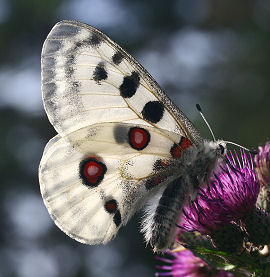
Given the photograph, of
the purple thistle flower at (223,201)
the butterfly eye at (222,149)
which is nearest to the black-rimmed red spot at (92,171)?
the purple thistle flower at (223,201)

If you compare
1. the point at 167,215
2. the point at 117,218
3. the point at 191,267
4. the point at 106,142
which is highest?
the point at 106,142

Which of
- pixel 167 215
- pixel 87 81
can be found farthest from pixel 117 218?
pixel 87 81

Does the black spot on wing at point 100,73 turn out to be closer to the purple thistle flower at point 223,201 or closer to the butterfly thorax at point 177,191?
the butterfly thorax at point 177,191

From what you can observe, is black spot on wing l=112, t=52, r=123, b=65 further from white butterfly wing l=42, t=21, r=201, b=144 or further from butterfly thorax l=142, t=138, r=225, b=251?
butterfly thorax l=142, t=138, r=225, b=251

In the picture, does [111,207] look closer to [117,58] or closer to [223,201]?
[223,201]

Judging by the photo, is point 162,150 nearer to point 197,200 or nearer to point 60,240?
point 197,200

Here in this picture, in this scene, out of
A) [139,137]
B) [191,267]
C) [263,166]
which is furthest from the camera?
[191,267]

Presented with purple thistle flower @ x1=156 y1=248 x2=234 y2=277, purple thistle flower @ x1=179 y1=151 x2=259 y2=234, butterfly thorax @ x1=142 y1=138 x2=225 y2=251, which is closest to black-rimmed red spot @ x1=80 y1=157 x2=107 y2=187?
butterfly thorax @ x1=142 y1=138 x2=225 y2=251
